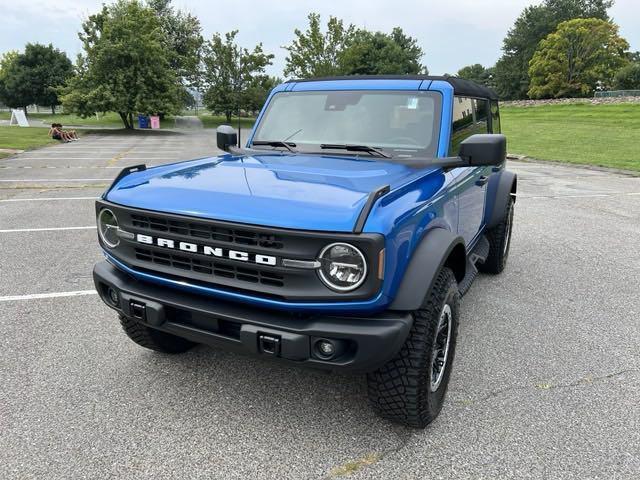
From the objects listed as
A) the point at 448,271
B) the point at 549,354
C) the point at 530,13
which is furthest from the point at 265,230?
the point at 530,13

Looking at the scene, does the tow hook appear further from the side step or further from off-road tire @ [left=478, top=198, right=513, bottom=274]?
off-road tire @ [left=478, top=198, right=513, bottom=274]

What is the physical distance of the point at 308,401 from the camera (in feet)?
9.29

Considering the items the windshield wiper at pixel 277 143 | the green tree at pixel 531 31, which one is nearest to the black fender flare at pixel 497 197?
the windshield wiper at pixel 277 143

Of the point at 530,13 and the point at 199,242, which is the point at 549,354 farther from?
the point at 530,13

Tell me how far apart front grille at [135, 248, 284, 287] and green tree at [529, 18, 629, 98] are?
67777mm

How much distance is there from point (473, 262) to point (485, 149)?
1156 millimetres

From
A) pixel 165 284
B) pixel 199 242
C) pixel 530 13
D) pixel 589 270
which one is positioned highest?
pixel 530 13

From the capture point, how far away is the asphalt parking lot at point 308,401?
234 centimetres

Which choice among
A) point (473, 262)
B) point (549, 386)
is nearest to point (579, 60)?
point (473, 262)

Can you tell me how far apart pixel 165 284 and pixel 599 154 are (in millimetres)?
19096

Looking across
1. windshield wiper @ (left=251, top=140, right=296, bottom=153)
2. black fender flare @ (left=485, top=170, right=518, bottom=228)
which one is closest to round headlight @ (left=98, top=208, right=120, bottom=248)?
windshield wiper @ (left=251, top=140, right=296, bottom=153)

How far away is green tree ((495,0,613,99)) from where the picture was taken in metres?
77.4

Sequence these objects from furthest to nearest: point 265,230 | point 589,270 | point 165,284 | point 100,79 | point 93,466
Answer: point 100,79
point 589,270
point 165,284
point 93,466
point 265,230

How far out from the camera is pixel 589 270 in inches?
209
